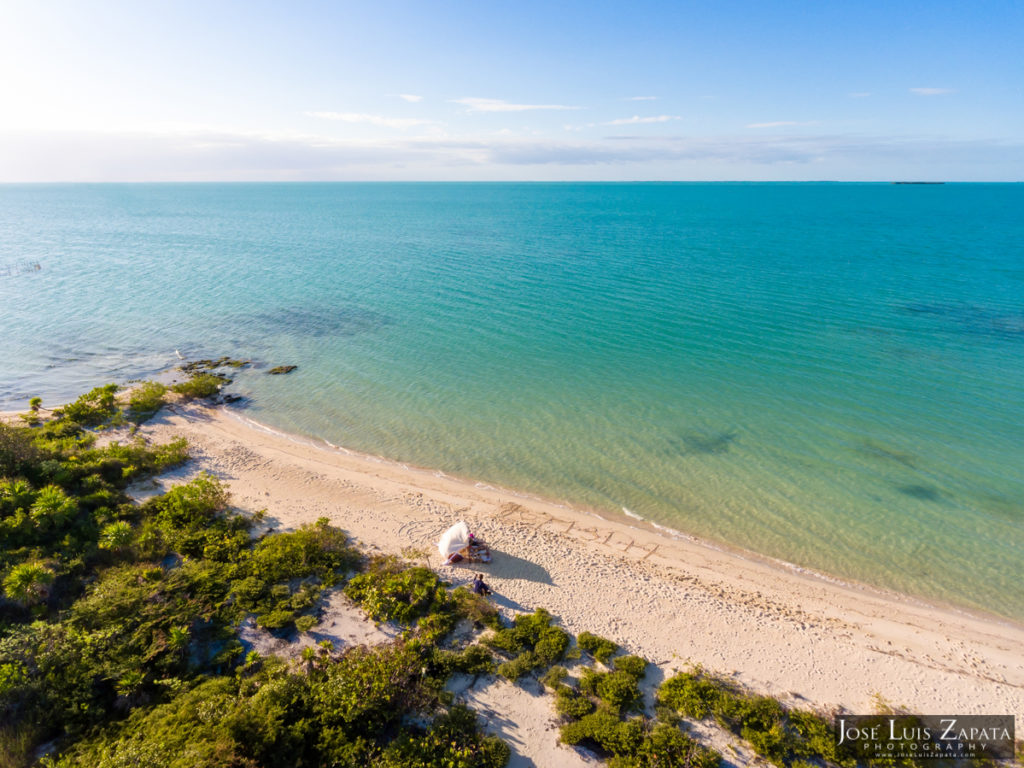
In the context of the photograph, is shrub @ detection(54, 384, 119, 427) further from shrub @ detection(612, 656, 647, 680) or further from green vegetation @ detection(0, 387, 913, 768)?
shrub @ detection(612, 656, 647, 680)

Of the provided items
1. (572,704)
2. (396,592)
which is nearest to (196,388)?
(396,592)

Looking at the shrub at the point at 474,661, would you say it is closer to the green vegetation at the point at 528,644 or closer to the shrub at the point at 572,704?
the green vegetation at the point at 528,644

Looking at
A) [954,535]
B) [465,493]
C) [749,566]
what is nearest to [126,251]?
[465,493]

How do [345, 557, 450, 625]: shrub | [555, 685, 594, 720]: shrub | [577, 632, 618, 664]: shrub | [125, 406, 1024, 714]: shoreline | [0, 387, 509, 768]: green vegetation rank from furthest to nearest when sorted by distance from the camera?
[345, 557, 450, 625]: shrub < [125, 406, 1024, 714]: shoreline < [577, 632, 618, 664]: shrub < [555, 685, 594, 720]: shrub < [0, 387, 509, 768]: green vegetation

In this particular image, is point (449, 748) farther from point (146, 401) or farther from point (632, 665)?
point (146, 401)

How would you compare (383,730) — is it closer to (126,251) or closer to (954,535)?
(954,535)

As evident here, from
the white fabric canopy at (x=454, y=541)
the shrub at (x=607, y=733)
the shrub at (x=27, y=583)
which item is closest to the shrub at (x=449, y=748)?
the shrub at (x=607, y=733)

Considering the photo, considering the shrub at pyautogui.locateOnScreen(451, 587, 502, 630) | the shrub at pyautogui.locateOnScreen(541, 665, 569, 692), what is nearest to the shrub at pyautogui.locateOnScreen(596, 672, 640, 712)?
the shrub at pyautogui.locateOnScreen(541, 665, 569, 692)
